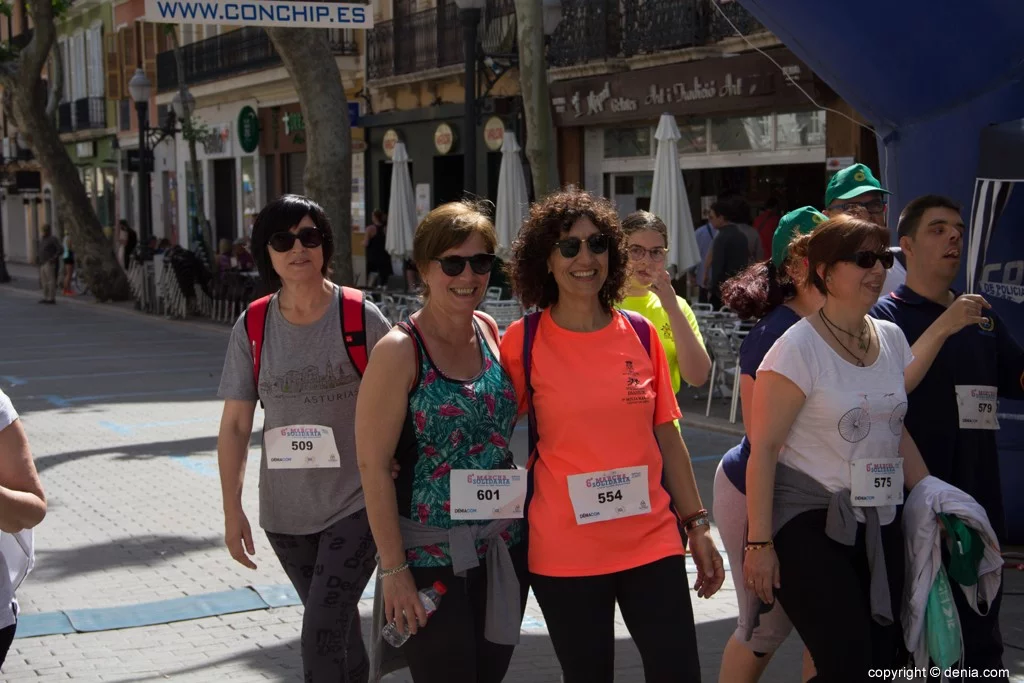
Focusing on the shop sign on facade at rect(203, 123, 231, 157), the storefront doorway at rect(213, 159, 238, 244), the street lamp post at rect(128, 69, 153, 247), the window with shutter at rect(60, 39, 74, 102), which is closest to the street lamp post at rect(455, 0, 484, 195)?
the street lamp post at rect(128, 69, 153, 247)

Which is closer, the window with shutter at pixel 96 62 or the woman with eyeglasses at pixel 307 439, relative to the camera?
the woman with eyeglasses at pixel 307 439

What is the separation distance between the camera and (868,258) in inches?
151

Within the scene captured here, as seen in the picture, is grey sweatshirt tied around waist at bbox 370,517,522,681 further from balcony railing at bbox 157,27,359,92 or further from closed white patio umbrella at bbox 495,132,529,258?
balcony railing at bbox 157,27,359,92

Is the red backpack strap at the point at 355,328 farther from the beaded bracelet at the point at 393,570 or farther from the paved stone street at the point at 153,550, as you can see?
the paved stone street at the point at 153,550

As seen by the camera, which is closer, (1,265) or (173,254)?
(173,254)

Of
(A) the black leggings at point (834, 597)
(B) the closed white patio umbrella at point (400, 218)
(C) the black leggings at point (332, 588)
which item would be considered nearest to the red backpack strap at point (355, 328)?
(C) the black leggings at point (332, 588)

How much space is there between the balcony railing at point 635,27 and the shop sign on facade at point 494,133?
1798 millimetres

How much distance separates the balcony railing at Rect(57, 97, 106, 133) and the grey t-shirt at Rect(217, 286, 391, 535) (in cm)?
4408

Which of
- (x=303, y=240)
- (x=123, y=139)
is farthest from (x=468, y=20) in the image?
(x=123, y=139)

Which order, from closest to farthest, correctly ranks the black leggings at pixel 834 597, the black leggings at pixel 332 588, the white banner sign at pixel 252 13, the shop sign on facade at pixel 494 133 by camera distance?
the black leggings at pixel 834 597, the black leggings at pixel 332 588, the white banner sign at pixel 252 13, the shop sign on facade at pixel 494 133

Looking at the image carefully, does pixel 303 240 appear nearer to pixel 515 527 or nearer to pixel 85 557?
pixel 515 527

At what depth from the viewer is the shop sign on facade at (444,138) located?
26078 millimetres

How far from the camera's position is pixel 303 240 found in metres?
4.31

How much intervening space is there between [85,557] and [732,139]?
1420 cm
